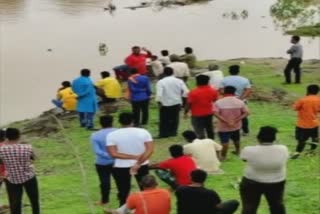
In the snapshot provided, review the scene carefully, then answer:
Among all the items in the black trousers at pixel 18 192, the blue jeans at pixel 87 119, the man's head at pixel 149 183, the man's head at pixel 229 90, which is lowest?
the blue jeans at pixel 87 119

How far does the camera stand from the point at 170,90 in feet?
45.2

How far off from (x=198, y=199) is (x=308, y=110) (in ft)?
16.4

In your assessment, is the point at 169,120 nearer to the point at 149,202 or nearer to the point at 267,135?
the point at 267,135

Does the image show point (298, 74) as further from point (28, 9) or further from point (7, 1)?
A: point (7, 1)

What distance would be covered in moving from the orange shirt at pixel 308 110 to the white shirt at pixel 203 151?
1.62 meters

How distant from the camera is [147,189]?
7.54m

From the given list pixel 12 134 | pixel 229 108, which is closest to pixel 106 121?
pixel 12 134

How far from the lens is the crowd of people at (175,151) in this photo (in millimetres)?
7539

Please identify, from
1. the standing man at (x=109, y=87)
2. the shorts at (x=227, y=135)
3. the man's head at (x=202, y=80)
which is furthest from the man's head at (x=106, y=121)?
the standing man at (x=109, y=87)

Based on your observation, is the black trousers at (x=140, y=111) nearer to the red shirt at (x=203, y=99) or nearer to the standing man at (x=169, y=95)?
the standing man at (x=169, y=95)

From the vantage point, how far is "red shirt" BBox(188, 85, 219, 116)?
41.8 ft

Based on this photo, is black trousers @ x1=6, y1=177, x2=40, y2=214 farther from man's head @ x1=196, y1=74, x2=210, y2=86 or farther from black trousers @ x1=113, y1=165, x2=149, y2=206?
man's head @ x1=196, y1=74, x2=210, y2=86

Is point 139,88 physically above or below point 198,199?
above

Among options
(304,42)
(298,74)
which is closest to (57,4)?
(304,42)
